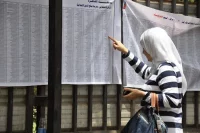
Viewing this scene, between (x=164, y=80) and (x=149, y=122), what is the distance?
43 centimetres

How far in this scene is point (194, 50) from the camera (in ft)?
20.1

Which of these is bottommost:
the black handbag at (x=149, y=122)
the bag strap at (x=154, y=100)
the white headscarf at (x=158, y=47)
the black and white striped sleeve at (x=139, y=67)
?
the black handbag at (x=149, y=122)

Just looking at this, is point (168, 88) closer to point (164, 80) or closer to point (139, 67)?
point (164, 80)

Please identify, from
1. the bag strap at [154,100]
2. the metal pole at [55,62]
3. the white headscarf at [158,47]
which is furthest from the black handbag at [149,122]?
the metal pole at [55,62]

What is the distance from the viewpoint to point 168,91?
3.97 m

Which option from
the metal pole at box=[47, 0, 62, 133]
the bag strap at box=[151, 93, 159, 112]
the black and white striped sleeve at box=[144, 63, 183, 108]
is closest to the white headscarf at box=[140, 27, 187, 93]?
the black and white striped sleeve at box=[144, 63, 183, 108]

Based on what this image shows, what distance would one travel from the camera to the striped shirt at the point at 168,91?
3973mm

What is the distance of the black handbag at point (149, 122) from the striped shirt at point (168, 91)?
0.07 metres

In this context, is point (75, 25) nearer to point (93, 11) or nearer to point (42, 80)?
point (93, 11)

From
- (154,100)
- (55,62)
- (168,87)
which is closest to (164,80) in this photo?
(168,87)

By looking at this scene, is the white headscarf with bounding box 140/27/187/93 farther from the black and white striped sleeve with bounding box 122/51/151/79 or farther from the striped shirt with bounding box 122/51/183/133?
the black and white striped sleeve with bounding box 122/51/151/79

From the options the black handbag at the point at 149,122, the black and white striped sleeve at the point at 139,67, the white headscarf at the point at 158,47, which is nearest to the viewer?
the black handbag at the point at 149,122

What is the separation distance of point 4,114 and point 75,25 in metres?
1.36

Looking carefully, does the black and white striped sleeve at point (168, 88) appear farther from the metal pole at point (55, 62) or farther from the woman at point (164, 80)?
the metal pole at point (55, 62)
